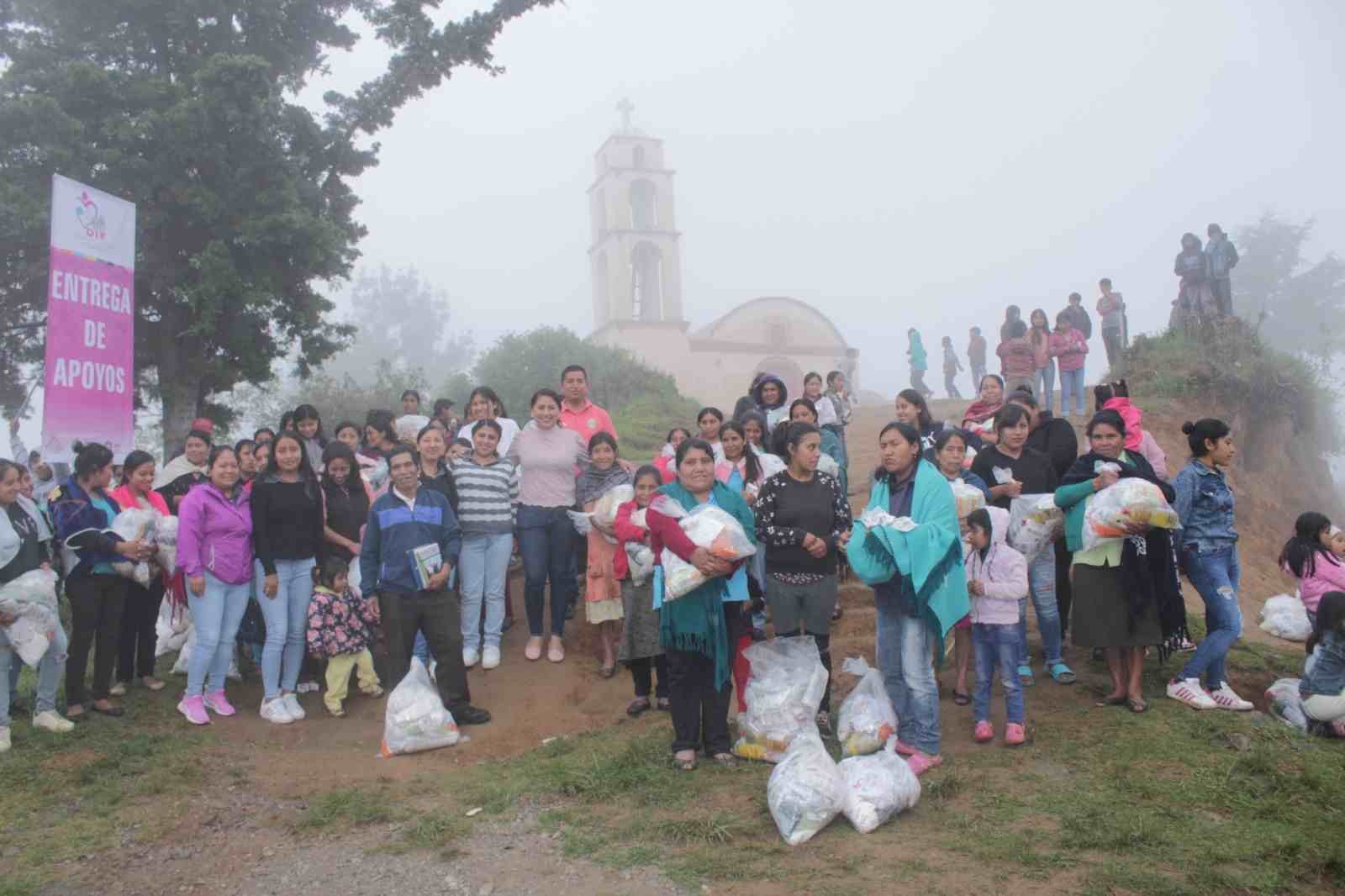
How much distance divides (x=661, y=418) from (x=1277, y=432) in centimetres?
1207

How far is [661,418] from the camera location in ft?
68.6

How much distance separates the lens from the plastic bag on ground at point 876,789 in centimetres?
388

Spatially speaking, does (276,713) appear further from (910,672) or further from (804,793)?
(910,672)

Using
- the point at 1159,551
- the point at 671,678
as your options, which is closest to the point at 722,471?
the point at 671,678

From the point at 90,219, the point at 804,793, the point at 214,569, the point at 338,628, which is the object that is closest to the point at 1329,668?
the point at 804,793

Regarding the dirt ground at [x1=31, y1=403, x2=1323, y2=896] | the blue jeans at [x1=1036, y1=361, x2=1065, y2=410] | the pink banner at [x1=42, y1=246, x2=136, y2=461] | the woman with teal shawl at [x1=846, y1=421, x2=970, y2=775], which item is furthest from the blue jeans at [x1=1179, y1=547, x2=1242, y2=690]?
the pink banner at [x1=42, y1=246, x2=136, y2=461]

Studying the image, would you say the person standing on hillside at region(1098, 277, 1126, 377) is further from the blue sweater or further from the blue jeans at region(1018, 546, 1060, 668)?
the blue sweater

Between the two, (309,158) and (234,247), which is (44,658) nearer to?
(234,247)

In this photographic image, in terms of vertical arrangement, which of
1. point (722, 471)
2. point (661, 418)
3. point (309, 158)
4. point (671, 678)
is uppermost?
point (309, 158)

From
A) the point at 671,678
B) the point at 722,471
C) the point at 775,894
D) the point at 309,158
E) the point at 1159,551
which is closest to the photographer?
the point at 775,894

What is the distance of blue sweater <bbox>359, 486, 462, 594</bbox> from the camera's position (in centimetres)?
577

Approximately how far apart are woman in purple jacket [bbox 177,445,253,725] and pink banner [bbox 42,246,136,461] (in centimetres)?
262

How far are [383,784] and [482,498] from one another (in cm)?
226

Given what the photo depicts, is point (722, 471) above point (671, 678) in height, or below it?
above
